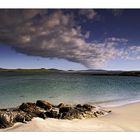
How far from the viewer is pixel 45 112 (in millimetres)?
5195

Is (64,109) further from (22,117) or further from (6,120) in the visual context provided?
(6,120)

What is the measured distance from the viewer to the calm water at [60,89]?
547cm

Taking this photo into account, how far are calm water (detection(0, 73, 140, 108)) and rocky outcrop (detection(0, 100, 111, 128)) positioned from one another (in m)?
0.12

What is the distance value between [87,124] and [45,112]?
1.87 feet

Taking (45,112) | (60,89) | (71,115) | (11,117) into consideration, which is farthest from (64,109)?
(11,117)

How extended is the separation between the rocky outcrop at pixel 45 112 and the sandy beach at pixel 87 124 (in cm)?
8

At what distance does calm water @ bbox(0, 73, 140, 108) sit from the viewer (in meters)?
5.47

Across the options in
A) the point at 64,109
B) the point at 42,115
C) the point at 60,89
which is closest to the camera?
the point at 42,115

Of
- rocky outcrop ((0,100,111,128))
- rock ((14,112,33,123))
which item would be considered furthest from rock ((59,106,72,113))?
rock ((14,112,33,123))

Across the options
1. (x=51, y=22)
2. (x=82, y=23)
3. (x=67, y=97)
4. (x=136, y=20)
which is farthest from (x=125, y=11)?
(x=67, y=97)

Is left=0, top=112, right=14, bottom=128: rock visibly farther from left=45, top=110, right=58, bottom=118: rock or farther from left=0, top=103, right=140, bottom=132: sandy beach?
left=45, top=110, right=58, bottom=118: rock

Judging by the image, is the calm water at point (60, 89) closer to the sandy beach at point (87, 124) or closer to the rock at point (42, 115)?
the rock at point (42, 115)

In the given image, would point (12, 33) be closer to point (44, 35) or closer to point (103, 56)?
point (44, 35)
